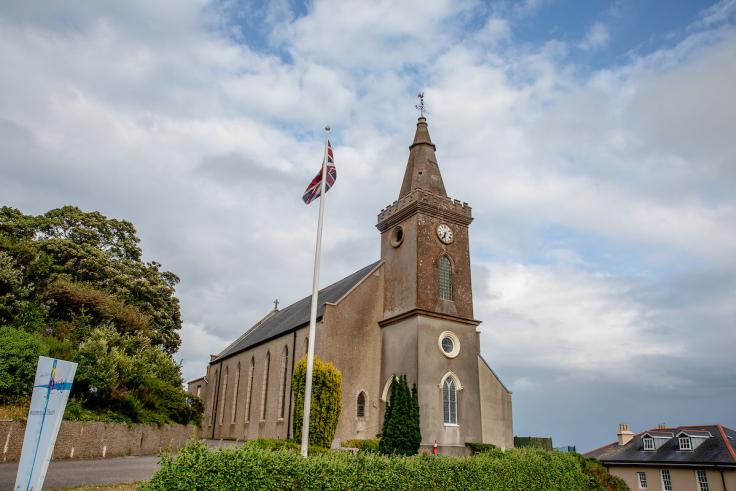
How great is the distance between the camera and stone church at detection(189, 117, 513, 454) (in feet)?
100

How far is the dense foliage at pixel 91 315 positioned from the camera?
27.3 meters

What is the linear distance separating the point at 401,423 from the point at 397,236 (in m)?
A: 12.7

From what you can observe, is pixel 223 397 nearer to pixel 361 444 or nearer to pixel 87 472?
pixel 361 444

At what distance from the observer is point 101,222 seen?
45812mm

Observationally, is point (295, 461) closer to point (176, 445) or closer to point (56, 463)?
point (56, 463)

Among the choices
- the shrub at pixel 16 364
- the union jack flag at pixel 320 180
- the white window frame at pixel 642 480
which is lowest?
the white window frame at pixel 642 480

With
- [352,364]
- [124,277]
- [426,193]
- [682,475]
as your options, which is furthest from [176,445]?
[682,475]

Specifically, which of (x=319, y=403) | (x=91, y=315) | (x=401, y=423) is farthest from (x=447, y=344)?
(x=91, y=315)

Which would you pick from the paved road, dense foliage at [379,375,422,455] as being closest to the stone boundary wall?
the paved road

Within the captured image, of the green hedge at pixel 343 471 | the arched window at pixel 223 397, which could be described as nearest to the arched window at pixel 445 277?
the green hedge at pixel 343 471

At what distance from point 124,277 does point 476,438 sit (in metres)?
29.9

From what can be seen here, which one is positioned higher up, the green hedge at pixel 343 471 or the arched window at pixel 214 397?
the arched window at pixel 214 397

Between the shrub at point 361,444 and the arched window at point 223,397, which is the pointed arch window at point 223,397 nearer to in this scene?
the arched window at point 223,397

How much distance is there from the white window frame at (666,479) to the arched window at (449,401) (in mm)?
24258
